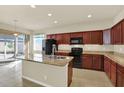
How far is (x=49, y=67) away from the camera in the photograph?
3201mm

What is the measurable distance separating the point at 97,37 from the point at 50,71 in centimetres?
365

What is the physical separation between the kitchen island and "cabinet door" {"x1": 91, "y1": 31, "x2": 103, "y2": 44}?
2.92 meters

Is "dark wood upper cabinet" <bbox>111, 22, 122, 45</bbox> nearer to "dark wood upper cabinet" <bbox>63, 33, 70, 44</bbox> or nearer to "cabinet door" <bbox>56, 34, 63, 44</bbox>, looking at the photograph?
"dark wood upper cabinet" <bbox>63, 33, 70, 44</bbox>

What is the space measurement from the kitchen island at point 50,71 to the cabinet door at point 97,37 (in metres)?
2.92

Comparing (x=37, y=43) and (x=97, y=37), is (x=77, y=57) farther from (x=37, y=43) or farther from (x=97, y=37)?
(x=37, y=43)

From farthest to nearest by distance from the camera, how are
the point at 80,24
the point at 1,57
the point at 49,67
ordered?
the point at 1,57 < the point at 80,24 < the point at 49,67

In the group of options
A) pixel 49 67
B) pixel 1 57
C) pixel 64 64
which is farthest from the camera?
pixel 1 57

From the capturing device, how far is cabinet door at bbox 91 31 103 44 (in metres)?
5.71

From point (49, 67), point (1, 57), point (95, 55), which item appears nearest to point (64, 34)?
point (95, 55)

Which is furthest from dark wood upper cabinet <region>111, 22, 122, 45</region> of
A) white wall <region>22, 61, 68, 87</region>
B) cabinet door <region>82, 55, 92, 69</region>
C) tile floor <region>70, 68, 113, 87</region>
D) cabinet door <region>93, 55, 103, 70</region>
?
white wall <region>22, 61, 68, 87</region>

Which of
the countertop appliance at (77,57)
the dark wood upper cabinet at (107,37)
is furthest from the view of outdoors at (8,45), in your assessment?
the dark wood upper cabinet at (107,37)
